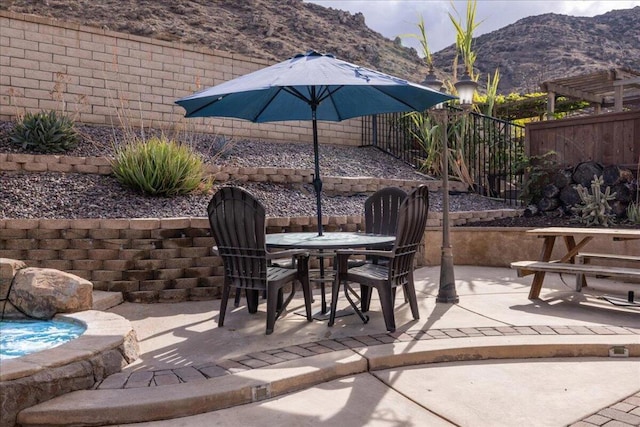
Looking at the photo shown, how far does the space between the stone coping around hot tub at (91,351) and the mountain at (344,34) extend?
39.3 feet

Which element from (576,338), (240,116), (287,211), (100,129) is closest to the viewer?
(576,338)

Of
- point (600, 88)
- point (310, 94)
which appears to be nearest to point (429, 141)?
point (600, 88)

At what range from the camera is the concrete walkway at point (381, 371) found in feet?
7.97

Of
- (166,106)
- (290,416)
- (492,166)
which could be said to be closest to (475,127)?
(492,166)

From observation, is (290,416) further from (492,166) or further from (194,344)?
(492,166)

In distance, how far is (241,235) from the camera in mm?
3721

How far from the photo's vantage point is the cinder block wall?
24.2ft

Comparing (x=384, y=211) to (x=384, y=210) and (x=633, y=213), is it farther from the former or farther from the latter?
(x=633, y=213)

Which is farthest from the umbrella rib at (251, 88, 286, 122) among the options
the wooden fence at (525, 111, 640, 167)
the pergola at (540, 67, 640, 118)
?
the pergola at (540, 67, 640, 118)

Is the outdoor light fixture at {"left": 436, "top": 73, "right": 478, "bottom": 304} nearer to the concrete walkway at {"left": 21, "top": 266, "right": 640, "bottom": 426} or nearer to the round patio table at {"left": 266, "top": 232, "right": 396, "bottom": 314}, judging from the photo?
the concrete walkway at {"left": 21, "top": 266, "right": 640, "bottom": 426}

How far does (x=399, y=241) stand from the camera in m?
3.67

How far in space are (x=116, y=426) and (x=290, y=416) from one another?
2.58 feet

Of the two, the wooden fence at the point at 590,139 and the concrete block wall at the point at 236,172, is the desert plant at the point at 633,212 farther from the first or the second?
the concrete block wall at the point at 236,172

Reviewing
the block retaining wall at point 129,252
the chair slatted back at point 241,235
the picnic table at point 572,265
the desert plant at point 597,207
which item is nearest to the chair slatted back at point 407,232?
the chair slatted back at point 241,235
